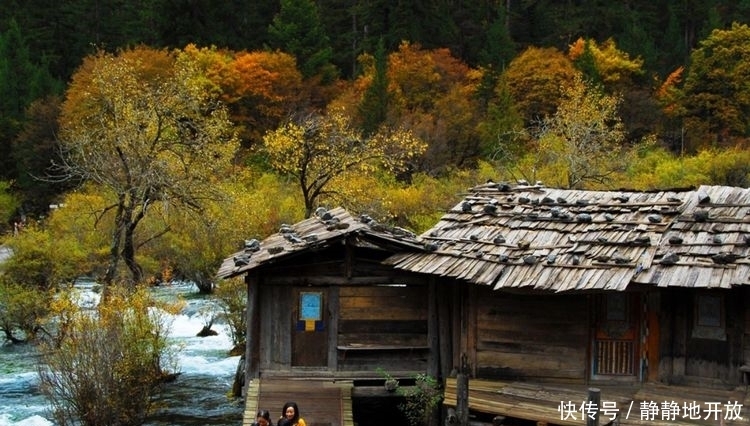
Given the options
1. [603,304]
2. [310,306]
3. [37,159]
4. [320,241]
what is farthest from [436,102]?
[603,304]

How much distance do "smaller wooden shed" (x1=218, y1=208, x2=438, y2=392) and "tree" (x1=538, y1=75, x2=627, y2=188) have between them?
52.9 feet

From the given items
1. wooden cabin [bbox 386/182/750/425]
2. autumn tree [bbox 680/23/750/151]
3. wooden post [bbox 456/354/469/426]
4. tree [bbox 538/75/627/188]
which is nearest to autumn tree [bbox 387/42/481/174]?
tree [bbox 538/75/627/188]

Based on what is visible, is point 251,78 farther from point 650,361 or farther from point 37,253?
point 650,361

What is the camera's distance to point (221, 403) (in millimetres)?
21016

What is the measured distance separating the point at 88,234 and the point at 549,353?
21.7 metres

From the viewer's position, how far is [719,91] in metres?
46.0

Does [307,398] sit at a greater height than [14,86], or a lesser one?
lesser

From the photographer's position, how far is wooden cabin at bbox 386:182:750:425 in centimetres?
1410

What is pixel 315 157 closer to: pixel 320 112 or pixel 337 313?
pixel 337 313

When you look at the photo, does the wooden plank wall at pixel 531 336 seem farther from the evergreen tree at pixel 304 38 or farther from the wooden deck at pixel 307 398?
the evergreen tree at pixel 304 38

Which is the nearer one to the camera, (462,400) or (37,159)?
(462,400)

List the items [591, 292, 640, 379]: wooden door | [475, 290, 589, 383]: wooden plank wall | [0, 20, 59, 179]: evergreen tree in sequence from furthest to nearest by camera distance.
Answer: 1. [0, 20, 59, 179]: evergreen tree
2. [475, 290, 589, 383]: wooden plank wall
3. [591, 292, 640, 379]: wooden door

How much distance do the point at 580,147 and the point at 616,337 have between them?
61.6ft

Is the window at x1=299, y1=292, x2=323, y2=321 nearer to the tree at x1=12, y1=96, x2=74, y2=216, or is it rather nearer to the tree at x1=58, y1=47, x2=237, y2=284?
the tree at x1=58, y1=47, x2=237, y2=284
